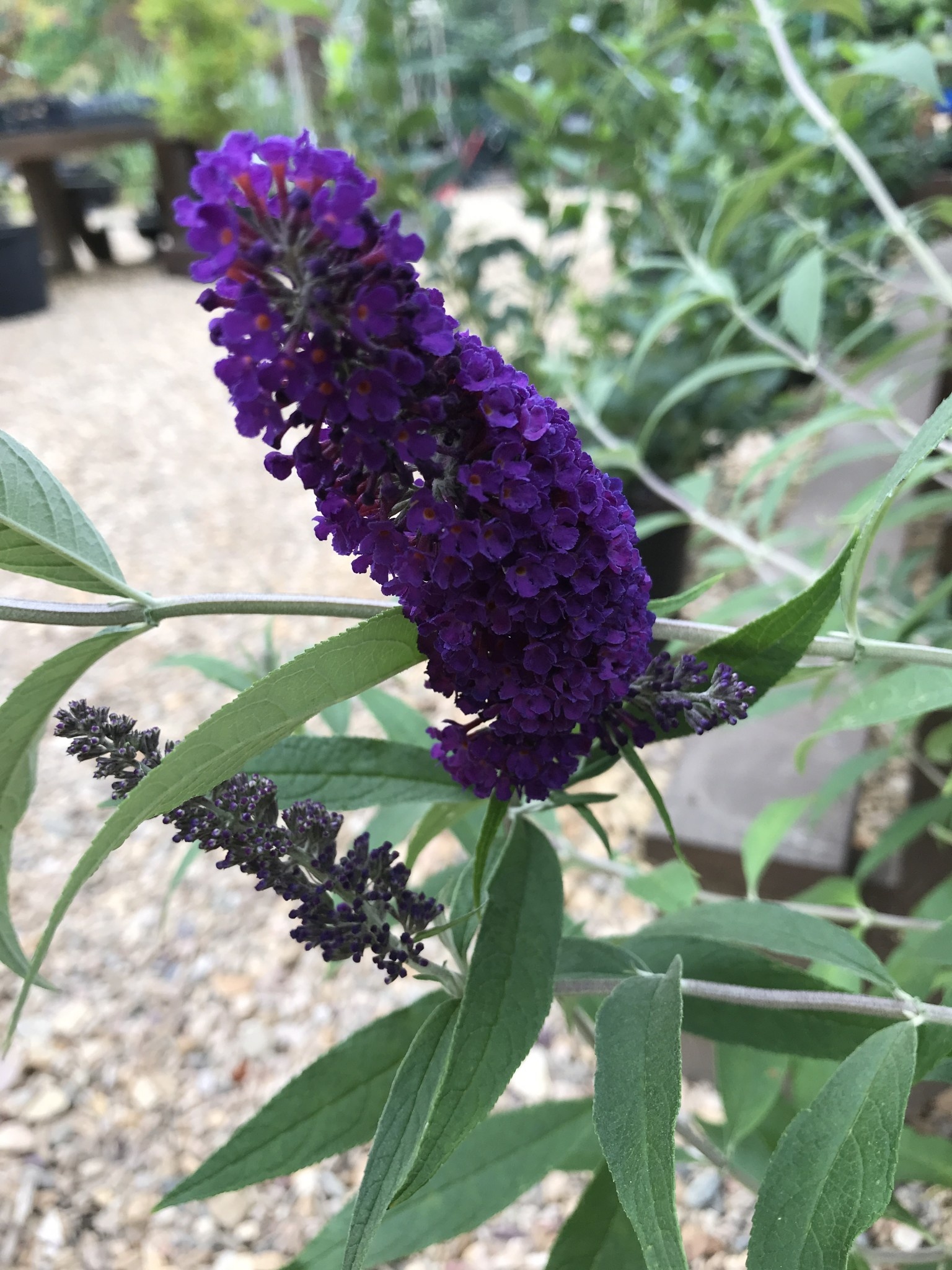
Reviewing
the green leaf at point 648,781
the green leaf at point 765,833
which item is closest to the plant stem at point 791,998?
the green leaf at point 648,781

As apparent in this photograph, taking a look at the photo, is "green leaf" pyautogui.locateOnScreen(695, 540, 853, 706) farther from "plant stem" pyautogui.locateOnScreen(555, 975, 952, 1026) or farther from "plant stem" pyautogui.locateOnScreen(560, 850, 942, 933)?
"plant stem" pyautogui.locateOnScreen(560, 850, 942, 933)

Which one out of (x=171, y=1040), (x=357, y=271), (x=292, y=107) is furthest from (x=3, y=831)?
(x=292, y=107)

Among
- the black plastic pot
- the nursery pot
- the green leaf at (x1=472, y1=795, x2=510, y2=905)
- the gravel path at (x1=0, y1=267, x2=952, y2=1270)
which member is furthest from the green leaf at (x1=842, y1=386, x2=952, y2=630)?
the black plastic pot

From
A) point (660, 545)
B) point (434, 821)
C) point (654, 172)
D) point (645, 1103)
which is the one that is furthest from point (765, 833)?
point (654, 172)

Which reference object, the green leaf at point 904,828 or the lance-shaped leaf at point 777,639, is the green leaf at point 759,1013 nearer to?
the lance-shaped leaf at point 777,639

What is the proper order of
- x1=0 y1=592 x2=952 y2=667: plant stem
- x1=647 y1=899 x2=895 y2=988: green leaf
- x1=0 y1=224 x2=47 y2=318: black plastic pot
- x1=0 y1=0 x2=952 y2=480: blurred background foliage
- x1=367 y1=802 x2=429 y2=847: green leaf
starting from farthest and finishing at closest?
1. x1=0 y1=224 x2=47 y2=318: black plastic pot
2. x1=0 y1=0 x2=952 y2=480: blurred background foliage
3. x1=367 y1=802 x2=429 y2=847: green leaf
4. x1=647 y1=899 x2=895 y2=988: green leaf
5. x1=0 y1=592 x2=952 y2=667: plant stem

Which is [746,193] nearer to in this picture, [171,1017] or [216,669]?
[216,669]

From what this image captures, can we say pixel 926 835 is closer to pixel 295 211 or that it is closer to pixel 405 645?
pixel 405 645
